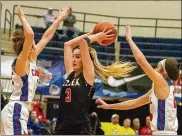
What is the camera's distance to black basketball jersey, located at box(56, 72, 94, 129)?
4.31m

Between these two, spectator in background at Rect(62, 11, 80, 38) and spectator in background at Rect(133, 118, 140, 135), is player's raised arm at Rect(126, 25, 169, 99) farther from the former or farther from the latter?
spectator in background at Rect(62, 11, 80, 38)

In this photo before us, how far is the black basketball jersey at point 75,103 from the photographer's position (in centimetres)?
431

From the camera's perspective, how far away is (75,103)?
4348 mm

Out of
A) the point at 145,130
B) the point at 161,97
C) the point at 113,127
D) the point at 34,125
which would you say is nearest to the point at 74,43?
the point at 161,97

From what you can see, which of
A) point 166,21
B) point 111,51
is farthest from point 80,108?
point 166,21

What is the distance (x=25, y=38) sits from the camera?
4.75m

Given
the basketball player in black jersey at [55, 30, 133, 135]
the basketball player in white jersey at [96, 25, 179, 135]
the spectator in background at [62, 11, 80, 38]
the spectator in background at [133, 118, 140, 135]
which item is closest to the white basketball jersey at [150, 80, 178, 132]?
the basketball player in white jersey at [96, 25, 179, 135]

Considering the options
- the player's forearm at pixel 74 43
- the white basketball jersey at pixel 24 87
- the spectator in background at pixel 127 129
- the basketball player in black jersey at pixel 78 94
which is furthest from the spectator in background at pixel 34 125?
the basketball player in black jersey at pixel 78 94

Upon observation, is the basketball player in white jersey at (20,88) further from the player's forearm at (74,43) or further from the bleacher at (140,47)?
the bleacher at (140,47)

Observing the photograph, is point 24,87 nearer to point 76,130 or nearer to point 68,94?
point 68,94

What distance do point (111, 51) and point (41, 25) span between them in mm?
2711

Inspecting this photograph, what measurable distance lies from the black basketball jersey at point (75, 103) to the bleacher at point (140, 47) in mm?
9653

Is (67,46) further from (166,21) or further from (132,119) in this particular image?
(166,21)

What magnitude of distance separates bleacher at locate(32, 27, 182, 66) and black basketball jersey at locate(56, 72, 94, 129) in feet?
31.7
